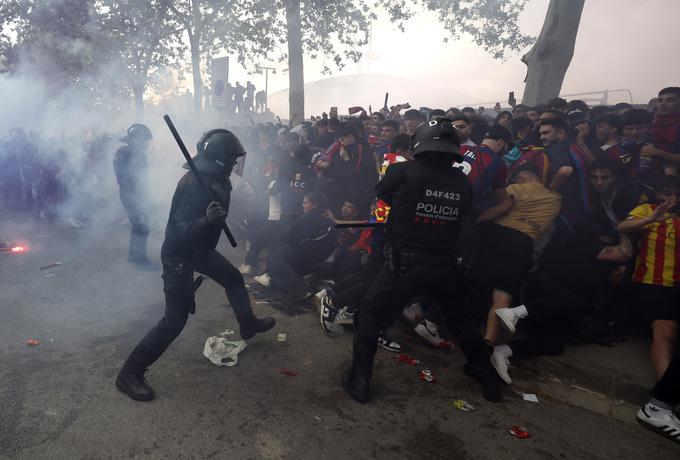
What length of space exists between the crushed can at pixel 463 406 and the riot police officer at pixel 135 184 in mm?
5035

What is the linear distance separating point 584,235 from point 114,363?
456 cm

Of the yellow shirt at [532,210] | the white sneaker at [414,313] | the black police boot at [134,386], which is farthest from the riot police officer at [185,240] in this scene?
the yellow shirt at [532,210]

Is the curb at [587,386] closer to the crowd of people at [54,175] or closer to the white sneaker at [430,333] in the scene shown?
the white sneaker at [430,333]

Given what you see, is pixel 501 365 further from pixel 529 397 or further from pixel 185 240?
pixel 185 240

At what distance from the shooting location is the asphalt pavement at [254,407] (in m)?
2.67

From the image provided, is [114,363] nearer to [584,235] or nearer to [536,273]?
[536,273]

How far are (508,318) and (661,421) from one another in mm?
1250

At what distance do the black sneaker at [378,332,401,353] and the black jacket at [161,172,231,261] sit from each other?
1.99m

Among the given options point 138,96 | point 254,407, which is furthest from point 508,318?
point 138,96

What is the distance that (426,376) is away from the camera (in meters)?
3.64

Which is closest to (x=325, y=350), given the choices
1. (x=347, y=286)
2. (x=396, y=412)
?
(x=347, y=286)

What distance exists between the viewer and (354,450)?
2666mm

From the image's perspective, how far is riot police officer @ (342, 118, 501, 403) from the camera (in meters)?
3.04

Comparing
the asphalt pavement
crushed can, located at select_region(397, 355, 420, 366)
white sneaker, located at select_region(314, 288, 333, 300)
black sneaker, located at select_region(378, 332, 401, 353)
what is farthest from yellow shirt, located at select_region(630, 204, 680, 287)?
white sneaker, located at select_region(314, 288, 333, 300)
